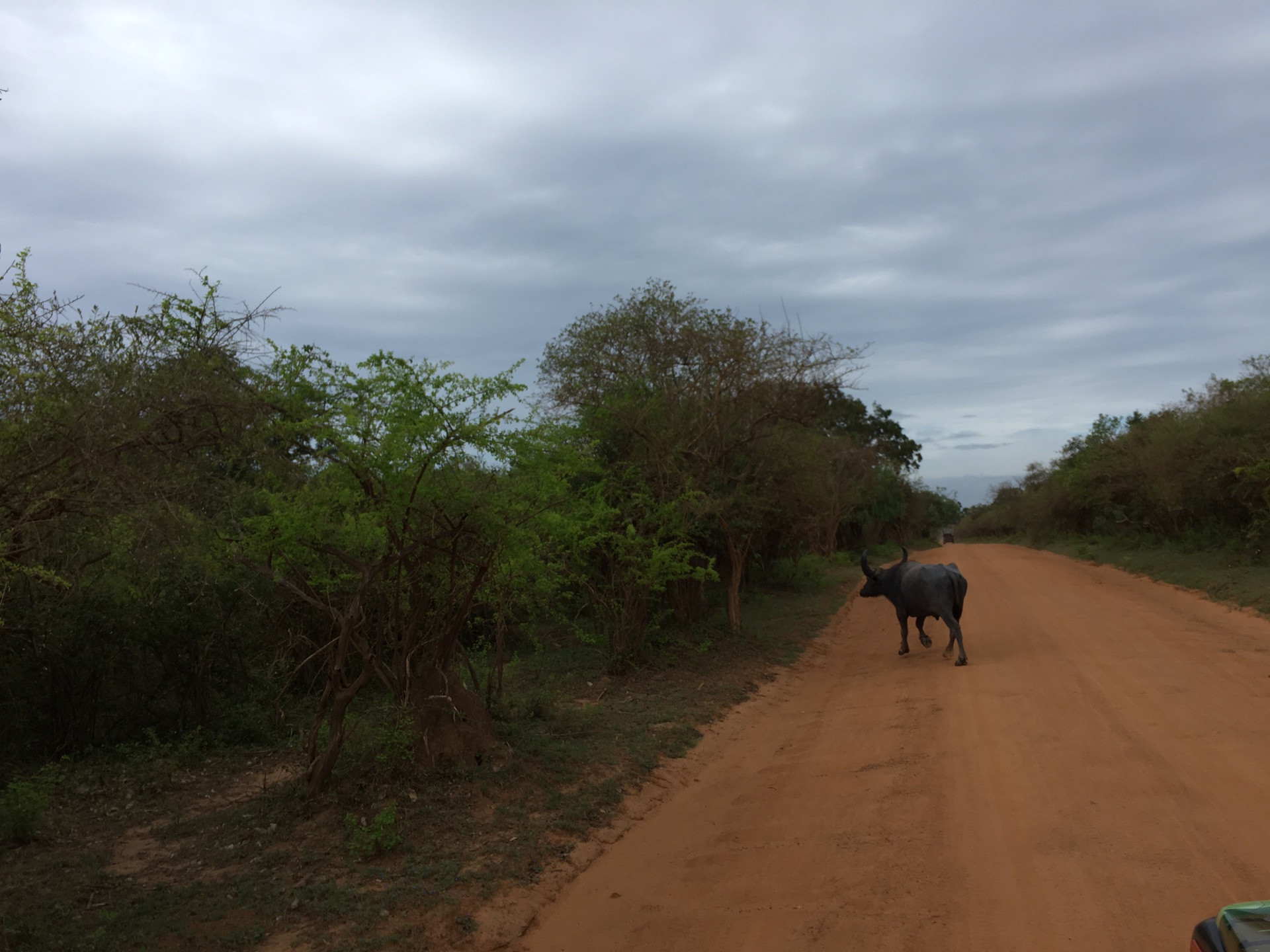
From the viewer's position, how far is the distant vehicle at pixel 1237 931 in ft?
8.98

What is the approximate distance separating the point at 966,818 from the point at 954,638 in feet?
23.3

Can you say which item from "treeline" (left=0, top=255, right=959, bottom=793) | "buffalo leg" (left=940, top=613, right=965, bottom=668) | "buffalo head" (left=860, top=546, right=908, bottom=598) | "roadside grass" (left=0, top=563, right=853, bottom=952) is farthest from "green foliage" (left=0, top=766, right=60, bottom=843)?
"buffalo head" (left=860, top=546, right=908, bottom=598)

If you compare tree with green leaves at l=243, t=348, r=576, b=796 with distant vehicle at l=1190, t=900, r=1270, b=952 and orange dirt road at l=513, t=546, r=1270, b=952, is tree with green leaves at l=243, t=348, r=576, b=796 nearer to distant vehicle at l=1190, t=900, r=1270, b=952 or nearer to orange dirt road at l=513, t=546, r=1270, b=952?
orange dirt road at l=513, t=546, r=1270, b=952

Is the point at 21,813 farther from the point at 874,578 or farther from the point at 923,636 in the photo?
the point at 874,578

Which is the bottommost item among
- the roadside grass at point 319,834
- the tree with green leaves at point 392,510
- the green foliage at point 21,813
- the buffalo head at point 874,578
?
the roadside grass at point 319,834

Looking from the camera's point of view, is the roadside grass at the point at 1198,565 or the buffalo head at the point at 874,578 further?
the roadside grass at the point at 1198,565

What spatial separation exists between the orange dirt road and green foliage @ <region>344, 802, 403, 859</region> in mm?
1446

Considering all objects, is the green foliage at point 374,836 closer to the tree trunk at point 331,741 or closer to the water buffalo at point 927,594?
the tree trunk at point 331,741

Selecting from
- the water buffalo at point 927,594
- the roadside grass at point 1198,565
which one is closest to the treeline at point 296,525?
the water buffalo at point 927,594

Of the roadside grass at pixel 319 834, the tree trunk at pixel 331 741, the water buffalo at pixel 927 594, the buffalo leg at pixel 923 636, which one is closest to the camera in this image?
the roadside grass at pixel 319 834

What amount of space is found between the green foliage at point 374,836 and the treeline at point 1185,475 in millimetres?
21439

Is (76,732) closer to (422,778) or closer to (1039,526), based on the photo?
(422,778)

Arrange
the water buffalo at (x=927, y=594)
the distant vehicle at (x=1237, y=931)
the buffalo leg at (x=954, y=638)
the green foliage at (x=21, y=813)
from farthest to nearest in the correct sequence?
the water buffalo at (x=927, y=594), the buffalo leg at (x=954, y=638), the green foliage at (x=21, y=813), the distant vehicle at (x=1237, y=931)

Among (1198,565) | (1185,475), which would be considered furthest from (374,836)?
(1185,475)
